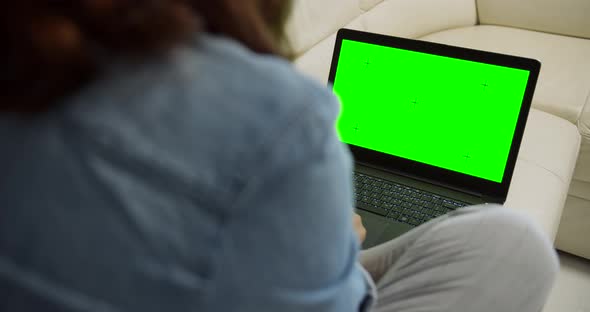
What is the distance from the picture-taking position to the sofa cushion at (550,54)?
57.7 inches

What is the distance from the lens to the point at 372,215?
105 centimetres

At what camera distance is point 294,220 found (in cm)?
39

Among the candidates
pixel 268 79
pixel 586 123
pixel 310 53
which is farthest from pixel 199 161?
pixel 586 123

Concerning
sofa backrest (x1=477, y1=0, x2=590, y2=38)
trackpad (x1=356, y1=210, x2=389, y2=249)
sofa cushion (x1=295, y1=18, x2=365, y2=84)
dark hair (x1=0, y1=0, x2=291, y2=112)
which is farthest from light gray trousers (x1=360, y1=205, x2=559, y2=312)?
sofa backrest (x1=477, y1=0, x2=590, y2=38)

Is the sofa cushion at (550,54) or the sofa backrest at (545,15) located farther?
the sofa backrest at (545,15)

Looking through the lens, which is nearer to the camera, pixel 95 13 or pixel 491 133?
pixel 95 13

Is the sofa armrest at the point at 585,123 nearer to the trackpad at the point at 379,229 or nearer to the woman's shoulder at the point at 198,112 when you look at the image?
the trackpad at the point at 379,229

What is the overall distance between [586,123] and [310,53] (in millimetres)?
658

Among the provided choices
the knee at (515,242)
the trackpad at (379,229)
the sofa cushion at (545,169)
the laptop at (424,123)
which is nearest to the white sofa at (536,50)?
the sofa cushion at (545,169)

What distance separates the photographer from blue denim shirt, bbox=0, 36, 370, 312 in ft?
1.15

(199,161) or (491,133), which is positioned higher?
(199,161)

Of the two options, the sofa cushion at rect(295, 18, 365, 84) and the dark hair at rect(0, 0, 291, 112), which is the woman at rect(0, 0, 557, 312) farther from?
the sofa cushion at rect(295, 18, 365, 84)

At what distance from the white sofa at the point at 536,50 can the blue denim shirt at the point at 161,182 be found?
0.73m

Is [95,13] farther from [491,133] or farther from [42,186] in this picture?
[491,133]
